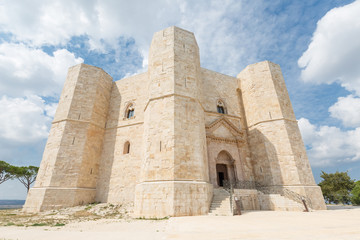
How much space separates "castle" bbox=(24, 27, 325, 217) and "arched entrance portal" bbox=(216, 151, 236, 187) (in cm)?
8

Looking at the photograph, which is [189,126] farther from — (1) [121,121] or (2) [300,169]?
(2) [300,169]

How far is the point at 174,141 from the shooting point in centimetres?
980

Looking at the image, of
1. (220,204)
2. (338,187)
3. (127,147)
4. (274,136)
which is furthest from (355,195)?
(127,147)

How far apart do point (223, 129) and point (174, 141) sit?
6.35 metres

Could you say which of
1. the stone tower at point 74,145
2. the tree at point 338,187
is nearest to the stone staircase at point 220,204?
the stone tower at point 74,145

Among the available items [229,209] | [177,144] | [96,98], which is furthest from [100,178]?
[229,209]

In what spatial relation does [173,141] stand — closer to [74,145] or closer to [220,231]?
[220,231]

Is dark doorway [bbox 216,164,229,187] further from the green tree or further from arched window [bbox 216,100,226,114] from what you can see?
the green tree

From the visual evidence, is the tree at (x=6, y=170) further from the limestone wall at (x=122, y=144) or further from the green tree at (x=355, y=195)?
the green tree at (x=355, y=195)

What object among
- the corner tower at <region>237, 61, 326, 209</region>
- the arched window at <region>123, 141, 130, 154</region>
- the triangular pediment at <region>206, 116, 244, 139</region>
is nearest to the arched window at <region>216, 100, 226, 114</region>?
the triangular pediment at <region>206, 116, 244, 139</region>

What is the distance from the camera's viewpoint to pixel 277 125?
45.6ft

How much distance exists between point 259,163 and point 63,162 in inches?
602

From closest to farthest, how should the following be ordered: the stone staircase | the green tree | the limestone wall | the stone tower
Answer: the stone staircase → the stone tower → the limestone wall → the green tree

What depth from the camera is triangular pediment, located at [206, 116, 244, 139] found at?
1409 centimetres
